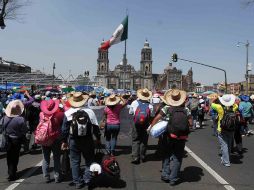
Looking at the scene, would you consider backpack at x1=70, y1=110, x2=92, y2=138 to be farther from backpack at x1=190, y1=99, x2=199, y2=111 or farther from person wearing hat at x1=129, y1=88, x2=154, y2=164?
backpack at x1=190, y1=99, x2=199, y2=111

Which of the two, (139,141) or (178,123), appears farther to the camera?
(139,141)

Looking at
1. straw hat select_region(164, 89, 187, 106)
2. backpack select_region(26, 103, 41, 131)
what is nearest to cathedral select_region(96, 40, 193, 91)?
backpack select_region(26, 103, 41, 131)

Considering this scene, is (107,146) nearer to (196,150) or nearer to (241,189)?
(196,150)

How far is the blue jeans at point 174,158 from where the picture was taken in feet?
24.2

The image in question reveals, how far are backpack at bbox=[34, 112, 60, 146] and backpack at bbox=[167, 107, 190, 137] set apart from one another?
7.30ft

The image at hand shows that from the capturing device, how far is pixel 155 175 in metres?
8.11

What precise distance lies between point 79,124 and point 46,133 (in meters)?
0.84

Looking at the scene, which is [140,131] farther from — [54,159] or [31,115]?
[31,115]

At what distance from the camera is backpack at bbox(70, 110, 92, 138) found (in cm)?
684

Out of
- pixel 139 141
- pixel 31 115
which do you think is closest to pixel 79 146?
pixel 139 141

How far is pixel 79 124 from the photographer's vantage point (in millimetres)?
6836

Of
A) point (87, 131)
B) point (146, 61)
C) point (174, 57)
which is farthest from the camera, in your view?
point (146, 61)

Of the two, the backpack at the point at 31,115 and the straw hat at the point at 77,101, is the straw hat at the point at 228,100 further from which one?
the backpack at the point at 31,115

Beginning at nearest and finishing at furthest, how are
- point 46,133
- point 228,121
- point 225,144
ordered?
1. point 46,133
2. point 228,121
3. point 225,144
